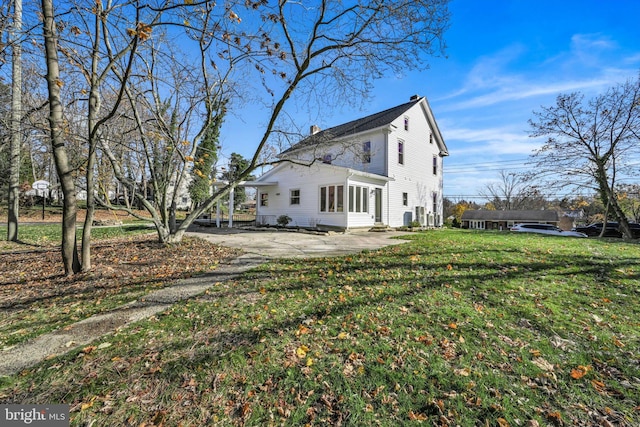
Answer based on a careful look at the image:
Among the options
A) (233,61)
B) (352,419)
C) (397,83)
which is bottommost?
(352,419)

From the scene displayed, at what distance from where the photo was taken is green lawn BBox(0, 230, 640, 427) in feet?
6.89

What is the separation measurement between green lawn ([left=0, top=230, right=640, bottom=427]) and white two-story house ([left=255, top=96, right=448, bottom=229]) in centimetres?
961

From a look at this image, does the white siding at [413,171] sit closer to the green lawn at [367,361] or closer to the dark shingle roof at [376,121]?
the dark shingle roof at [376,121]

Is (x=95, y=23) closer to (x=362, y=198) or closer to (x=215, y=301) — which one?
(x=215, y=301)

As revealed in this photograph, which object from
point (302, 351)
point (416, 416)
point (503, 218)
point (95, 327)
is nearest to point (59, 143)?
point (95, 327)

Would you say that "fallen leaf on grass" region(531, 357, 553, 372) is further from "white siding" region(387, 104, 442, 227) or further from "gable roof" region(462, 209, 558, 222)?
"gable roof" region(462, 209, 558, 222)

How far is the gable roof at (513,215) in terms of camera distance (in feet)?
143

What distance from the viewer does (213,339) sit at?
9.95 ft

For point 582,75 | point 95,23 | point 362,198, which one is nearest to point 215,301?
point 95,23

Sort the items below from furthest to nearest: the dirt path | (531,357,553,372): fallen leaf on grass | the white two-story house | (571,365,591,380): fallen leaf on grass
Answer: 1. the white two-story house
2. the dirt path
3. (531,357,553,372): fallen leaf on grass
4. (571,365,591,380): fallen leaf on grass

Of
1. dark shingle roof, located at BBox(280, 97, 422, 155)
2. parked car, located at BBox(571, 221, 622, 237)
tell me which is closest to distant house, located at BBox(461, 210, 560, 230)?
parked car, located at BBox(571, 221, 622, 237)

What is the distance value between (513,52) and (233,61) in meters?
9.40

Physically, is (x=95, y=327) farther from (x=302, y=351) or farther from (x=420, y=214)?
(x=420, y=214)

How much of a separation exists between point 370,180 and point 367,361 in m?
13.1
